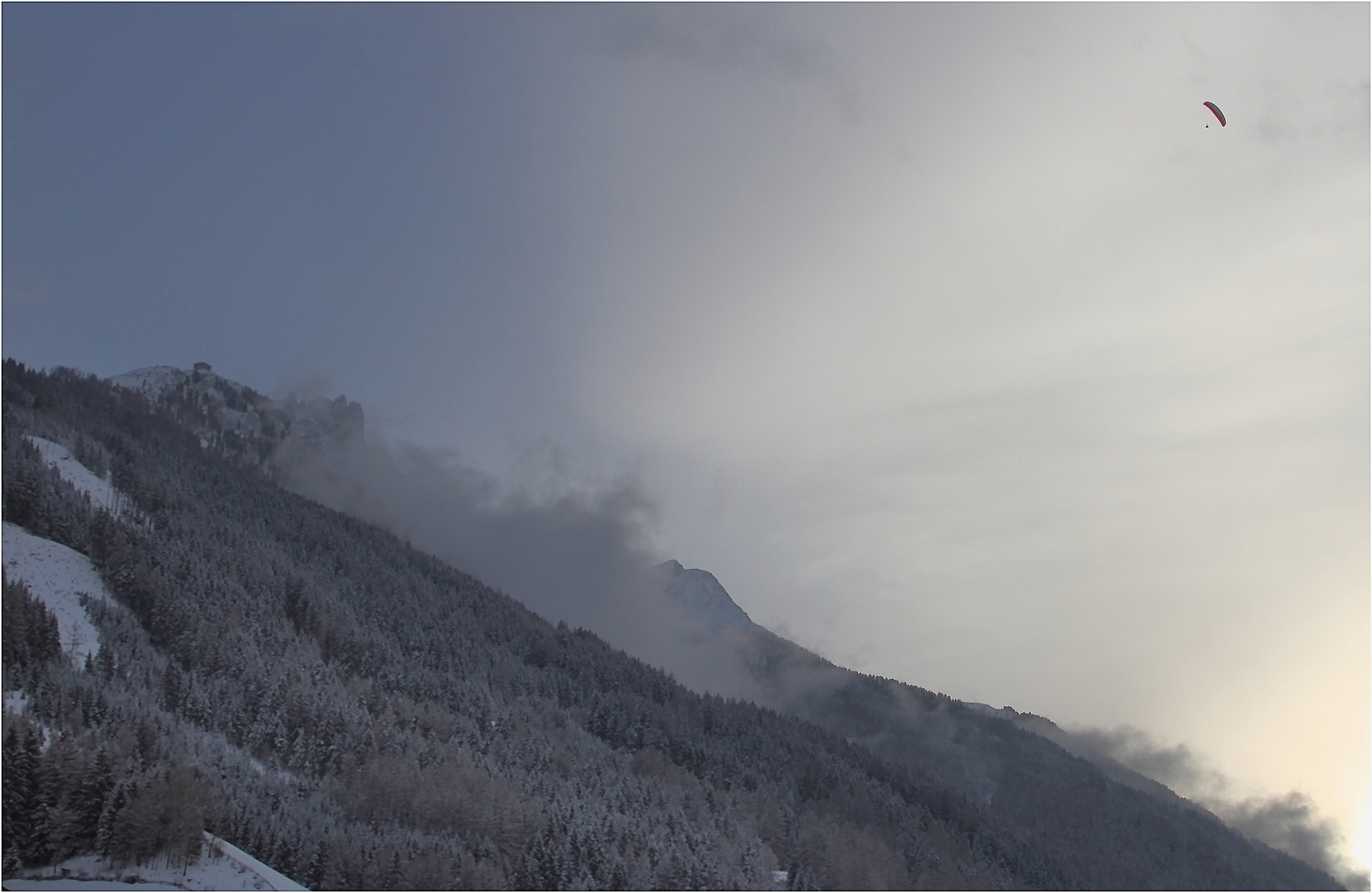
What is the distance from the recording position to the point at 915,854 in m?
185

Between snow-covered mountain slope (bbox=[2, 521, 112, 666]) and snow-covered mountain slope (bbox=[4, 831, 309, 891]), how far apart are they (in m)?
65.5

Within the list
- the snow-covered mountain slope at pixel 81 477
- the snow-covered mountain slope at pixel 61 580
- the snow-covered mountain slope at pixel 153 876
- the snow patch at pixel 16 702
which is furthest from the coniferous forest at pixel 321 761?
the snow-covered mountain slope at pixel 81 477

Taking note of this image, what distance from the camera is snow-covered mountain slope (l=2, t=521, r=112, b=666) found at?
132625 millimetres

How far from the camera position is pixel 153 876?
2621 inches

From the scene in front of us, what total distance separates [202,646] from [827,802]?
112 metres

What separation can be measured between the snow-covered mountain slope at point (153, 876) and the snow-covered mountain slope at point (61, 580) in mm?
65513

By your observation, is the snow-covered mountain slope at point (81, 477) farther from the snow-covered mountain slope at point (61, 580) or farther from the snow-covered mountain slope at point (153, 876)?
the snow-covered mountain slope at point (153, 876)

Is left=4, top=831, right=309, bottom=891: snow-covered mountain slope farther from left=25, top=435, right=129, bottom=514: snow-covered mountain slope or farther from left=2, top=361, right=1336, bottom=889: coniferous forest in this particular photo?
left=25, top=435, right=129, bottom=514: snow-covered mountain slope

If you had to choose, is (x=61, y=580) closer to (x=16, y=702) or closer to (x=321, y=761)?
(x=321, y=761)

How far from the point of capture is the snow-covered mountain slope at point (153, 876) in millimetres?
64250

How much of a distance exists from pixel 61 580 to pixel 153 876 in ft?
325

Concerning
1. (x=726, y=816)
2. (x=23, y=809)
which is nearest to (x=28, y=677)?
(x=23, y=809)

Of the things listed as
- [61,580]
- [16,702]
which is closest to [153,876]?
[16,702]

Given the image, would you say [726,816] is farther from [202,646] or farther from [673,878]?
[202,646]
